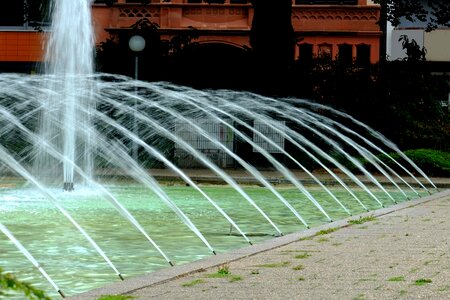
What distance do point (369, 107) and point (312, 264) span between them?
2543 cm

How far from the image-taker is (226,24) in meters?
53.0

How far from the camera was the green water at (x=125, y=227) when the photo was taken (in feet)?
37.3

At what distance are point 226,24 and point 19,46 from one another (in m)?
8.47

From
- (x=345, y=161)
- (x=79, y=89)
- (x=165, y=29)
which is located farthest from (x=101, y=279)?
(x=165, y=29)

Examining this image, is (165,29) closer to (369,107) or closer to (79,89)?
(369,107)

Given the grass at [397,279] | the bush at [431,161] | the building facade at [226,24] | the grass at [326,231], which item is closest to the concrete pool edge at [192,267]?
the grass at [326,231]

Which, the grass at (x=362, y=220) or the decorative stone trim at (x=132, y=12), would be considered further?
the decorative stone trim at (x=132, y=12)

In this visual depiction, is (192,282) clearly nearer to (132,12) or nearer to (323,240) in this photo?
(323,240)

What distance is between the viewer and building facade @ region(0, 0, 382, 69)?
2060 inches

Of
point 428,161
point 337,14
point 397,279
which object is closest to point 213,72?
point 428,161

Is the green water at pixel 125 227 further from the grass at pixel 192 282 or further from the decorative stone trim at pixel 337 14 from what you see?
the decorative stone trim at pixel 337 14

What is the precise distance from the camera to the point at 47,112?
1039 inches

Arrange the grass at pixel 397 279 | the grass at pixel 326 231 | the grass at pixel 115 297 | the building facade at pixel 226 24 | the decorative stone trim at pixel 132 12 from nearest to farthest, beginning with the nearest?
the grass at pixel 115 297, the grass at pixel 397 279, the grass at pixel 326 231, the decorative stone trim at pixel 132 12, the building facade at pixel 226 24

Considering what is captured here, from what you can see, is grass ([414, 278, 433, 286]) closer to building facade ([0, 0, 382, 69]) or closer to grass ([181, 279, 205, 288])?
grass ([181, 279, 205, 288])
